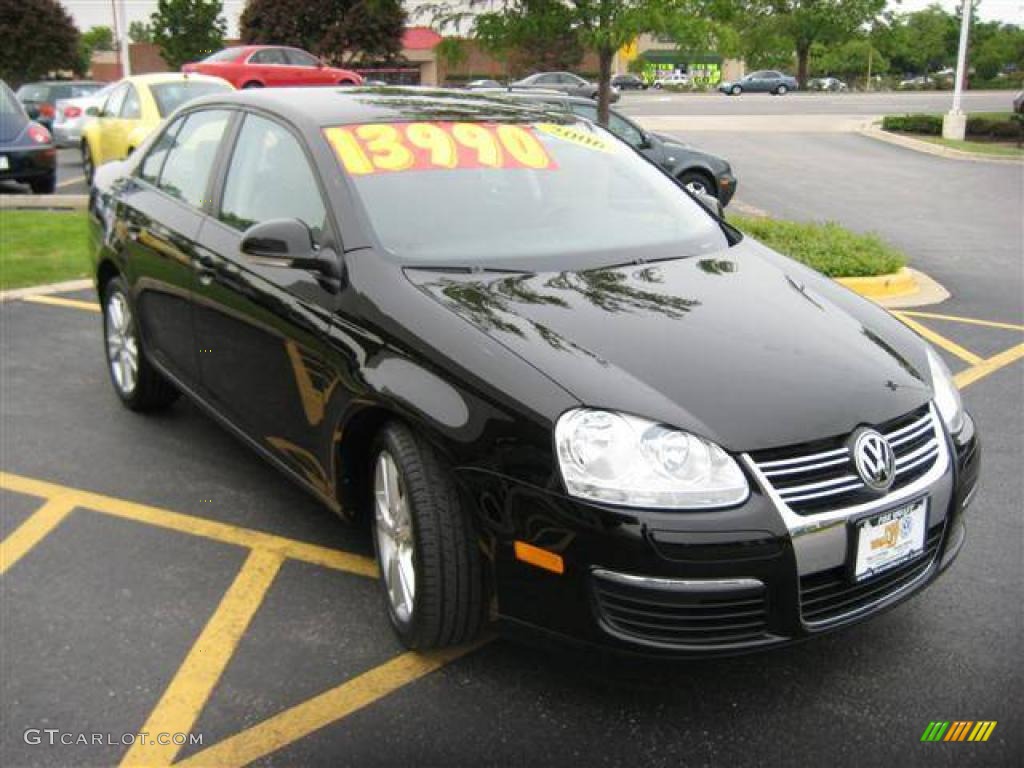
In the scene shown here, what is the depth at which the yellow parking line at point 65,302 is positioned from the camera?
764cm

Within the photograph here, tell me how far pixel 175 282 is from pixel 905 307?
5531mm

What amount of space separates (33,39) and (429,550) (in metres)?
42.2

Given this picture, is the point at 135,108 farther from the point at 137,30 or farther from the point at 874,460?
the point at 137,30

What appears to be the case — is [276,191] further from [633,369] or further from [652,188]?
[633,369]

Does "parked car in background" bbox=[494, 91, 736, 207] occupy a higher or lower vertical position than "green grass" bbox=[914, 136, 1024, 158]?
higher

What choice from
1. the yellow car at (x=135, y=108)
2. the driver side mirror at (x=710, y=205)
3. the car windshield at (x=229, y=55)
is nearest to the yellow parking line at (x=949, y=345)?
the driver side mirror at (x=710, y=205)

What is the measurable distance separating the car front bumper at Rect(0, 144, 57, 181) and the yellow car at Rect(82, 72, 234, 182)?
2.04 feet

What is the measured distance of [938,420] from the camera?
118 inches

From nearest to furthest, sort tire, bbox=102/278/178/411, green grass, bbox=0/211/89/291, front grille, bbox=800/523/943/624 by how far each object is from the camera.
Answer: front grille, bbox=800/523/943/624
tire, bbox=102/278/178/411
green grass, bbox=0/211/89/291

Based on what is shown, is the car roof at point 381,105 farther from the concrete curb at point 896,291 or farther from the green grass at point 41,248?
the green grass at point 41,248

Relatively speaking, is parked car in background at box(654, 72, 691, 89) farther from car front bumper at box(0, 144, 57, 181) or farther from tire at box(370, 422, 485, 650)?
tire at box(370, 422, 485, 650)

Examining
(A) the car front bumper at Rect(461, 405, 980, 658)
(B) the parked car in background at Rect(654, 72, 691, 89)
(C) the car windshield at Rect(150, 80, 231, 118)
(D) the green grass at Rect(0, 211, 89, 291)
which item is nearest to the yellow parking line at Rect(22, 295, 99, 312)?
(D) the green grass at Rect(0, 211, 89, 291)

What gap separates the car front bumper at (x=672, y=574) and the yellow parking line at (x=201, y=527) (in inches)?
46.6

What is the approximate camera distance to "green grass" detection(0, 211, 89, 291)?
8.46 meters
